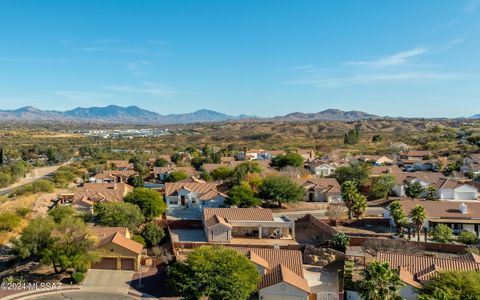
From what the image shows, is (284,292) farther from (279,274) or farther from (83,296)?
(83,296)

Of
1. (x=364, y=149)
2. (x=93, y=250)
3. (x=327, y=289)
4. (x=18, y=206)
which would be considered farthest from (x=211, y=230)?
(x=364, y=149)

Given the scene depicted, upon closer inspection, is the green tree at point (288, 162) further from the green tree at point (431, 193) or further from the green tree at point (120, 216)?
the green tree at point (120, 216)

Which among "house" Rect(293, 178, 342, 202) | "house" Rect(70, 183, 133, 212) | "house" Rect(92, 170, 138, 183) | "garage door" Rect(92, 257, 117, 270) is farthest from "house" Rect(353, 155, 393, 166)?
"garage door" Rect(92, 257, 117, 270)

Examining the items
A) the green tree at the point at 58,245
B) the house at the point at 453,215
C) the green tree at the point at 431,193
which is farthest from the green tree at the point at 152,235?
the green tree at the point at 431,193

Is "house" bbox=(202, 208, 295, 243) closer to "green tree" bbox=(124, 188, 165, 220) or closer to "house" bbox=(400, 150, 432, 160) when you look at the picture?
"green tree" bbox=(124, 188, 165, 220)

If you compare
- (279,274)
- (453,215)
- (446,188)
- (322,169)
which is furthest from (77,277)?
(322,169)
